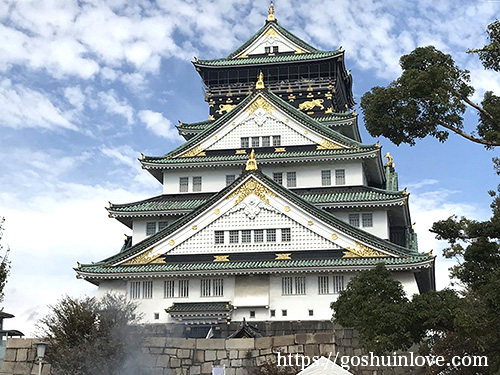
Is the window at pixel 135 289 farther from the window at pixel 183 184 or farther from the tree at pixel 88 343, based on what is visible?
the tree at pixel 88 343

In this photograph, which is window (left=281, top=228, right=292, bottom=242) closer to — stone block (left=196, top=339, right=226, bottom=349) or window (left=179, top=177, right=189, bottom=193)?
window (left=179, top=177, right=189, bottom=193)

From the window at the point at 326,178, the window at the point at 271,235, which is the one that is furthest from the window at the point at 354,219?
the window at the point at 271,235

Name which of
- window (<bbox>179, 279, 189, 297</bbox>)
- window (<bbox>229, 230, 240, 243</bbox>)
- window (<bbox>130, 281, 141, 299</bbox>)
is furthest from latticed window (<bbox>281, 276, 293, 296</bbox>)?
window (<bbox>130, 281, 141, 299</bbox>)

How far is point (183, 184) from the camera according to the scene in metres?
40.7

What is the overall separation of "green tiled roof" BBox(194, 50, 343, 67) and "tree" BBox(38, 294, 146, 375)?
2713 centimetres

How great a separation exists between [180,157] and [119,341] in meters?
19.8

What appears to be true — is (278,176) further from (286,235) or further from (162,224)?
(162,224)

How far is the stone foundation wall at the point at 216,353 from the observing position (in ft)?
70.7

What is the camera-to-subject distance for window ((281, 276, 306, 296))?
110 ft

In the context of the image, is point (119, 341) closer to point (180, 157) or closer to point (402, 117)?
point (402, 117)

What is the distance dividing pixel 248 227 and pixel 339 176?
7150 mm

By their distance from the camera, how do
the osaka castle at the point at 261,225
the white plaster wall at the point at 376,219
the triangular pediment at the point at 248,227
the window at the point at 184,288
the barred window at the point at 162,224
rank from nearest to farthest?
the osaka castle at the point at 261,225
the triangular pediment at the point at 248,227
the window at the point at 184,288
the white plaster wall at the point at 376,219
the barred window at the point at 162,224

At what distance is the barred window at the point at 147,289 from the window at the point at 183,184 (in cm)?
741

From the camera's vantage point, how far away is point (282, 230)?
113ft
